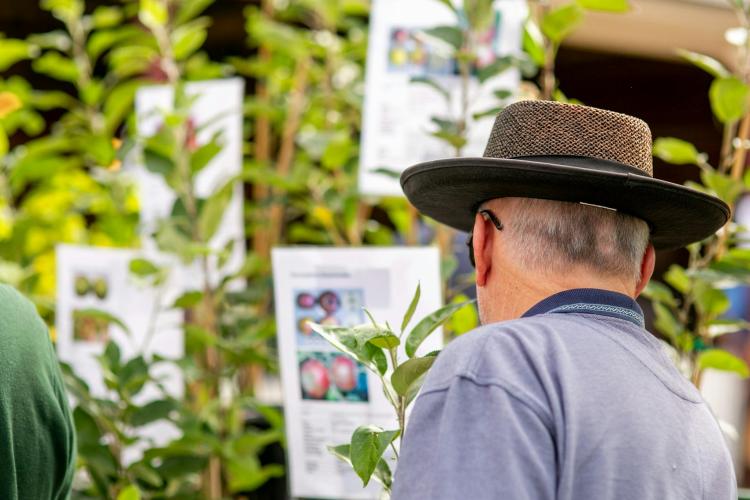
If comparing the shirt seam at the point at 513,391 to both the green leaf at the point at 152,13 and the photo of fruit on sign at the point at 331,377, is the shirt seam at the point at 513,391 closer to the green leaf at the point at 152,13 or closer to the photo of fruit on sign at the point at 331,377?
the photo of fruit on sign at the point at 331,377

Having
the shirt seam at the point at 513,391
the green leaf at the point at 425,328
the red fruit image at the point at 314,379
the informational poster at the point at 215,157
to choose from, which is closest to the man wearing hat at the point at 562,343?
the shirt seam at the point at 513,391

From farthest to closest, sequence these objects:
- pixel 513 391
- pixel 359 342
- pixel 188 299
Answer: pixel 188 299 → pixel 359 342 → pixel 513 391

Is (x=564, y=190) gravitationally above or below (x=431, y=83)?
below

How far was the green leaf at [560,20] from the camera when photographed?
171cm

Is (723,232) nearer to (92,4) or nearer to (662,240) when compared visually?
(662,240)

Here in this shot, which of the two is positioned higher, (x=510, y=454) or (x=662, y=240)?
(x=662, y=240)

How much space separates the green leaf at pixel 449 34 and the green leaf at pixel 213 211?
49 cm

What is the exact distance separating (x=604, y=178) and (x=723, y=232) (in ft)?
2.57

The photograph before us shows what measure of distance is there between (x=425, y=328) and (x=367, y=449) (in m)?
0.17

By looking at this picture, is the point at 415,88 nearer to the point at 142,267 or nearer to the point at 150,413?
the point at 142,267

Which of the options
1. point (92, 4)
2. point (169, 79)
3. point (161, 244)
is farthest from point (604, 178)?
point (92, 4)

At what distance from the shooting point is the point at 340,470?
161cm

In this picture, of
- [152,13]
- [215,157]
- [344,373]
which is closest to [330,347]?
[344,373]

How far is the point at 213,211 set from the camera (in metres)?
1.93
